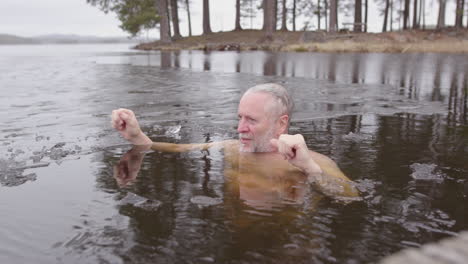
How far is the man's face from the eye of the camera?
11.4 feet

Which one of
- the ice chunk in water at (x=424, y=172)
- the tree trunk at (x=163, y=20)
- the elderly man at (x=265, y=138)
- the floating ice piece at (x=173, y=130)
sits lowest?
the ice chunk in water at (x=424, y=172)

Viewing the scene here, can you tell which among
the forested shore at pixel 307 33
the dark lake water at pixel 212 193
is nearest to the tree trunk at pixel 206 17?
the forested shore at pixel 307 33

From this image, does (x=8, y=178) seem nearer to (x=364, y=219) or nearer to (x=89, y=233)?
(x=89, y=233)

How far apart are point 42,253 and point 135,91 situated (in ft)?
25.8

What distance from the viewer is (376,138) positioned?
482 centimetres

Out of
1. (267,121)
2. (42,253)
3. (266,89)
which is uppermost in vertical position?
(266,89)

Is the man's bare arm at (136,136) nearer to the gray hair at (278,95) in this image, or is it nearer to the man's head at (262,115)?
the man's head at (262,115)

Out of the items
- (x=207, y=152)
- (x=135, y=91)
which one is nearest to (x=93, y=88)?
(x=135, y=91)

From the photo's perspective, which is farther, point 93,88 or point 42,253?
point 93,88

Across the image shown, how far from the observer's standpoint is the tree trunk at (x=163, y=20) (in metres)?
35.7

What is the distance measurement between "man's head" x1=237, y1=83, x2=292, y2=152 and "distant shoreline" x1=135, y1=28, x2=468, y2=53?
21.4m

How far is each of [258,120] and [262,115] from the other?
0.16ft

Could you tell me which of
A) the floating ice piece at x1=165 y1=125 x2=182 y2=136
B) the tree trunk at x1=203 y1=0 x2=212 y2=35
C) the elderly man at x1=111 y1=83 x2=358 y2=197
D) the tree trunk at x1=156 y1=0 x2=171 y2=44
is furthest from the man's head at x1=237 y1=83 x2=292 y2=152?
the tree trunk at x1=203 y1=0 x2=212 y2=35

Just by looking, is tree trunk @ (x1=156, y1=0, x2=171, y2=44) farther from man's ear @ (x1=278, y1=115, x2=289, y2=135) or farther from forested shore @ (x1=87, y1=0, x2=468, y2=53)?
man's ear @ (x1=278, y1=115, x2=289, y2=135)
